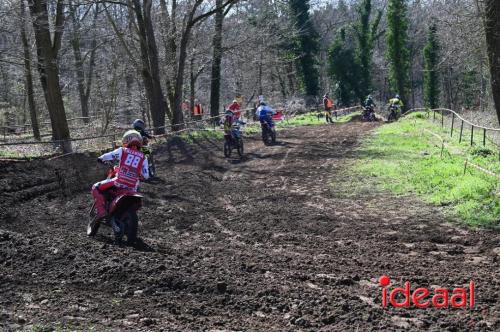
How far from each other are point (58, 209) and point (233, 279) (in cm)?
654

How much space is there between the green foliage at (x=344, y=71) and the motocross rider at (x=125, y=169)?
51.9m

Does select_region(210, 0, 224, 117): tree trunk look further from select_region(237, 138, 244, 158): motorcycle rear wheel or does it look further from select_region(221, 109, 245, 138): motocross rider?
select_region(237, 138, 244, 158): motorcycle rear wheel

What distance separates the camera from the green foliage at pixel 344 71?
5828cm

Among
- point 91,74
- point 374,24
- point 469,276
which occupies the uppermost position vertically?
point 374,24

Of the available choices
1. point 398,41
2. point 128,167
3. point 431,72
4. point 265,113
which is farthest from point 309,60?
point 128,167

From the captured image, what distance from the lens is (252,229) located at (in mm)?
9312

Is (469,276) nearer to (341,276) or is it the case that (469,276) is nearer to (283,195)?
(341,276)

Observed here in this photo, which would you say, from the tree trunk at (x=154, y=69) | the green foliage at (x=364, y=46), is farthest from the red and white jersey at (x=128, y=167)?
the green foliage at (x=364, y=46)

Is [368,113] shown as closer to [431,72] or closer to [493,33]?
[493,33]

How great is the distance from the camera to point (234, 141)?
64.5ft

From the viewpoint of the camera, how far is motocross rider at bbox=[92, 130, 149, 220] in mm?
8562

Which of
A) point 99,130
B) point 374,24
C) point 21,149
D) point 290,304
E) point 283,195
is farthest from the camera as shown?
point 374,24

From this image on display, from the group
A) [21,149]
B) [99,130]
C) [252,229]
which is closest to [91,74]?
[99,130]

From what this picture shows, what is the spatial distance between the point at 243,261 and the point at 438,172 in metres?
7.78
